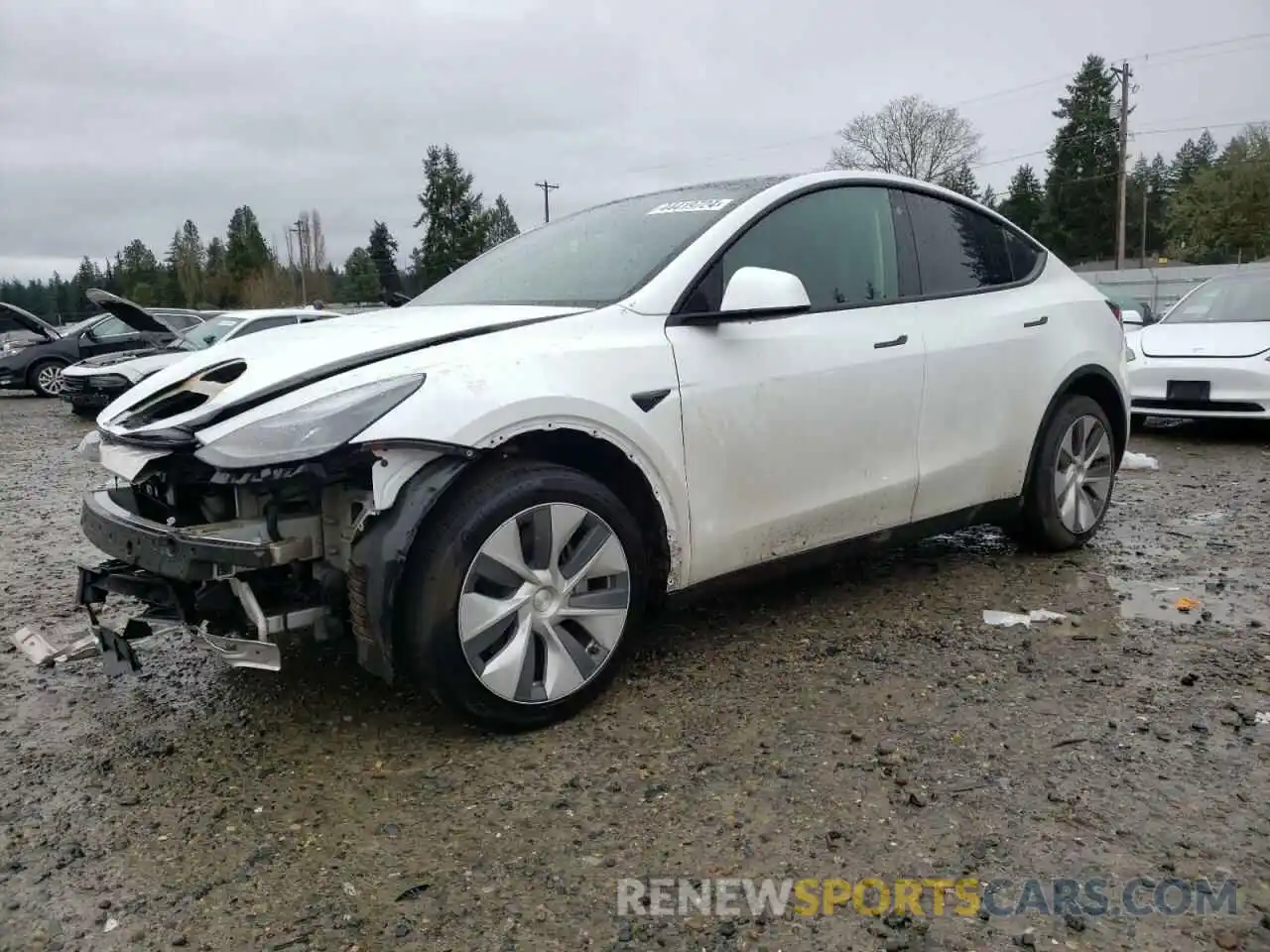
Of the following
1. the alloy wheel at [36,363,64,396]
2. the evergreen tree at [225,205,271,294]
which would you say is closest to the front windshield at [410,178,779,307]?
the alloy wheel at [36,363,64,396]

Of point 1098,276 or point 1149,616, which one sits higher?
point 1098,276

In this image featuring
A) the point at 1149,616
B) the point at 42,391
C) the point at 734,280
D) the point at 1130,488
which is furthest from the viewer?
Result: the point at 42,391

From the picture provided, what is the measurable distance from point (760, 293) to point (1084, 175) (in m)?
67.5

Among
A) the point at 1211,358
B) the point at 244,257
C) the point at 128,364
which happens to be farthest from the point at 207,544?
the point at 244,257

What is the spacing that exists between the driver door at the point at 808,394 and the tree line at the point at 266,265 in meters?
55.7

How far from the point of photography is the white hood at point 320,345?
281cm

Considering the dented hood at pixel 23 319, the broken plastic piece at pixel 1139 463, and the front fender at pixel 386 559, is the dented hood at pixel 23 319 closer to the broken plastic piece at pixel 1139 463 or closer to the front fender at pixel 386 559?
the broken plastic piece at pixel 1139 463

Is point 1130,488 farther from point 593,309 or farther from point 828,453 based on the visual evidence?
point 593,309

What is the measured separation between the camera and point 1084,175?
62188 mm

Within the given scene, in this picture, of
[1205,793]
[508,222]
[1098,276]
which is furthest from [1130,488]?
[508,222]

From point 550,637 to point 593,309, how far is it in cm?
103

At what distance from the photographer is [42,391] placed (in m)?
17.5

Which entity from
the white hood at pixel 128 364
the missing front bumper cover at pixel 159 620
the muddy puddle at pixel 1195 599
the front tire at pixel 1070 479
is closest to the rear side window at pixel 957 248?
the front tire at pixel 1070 479

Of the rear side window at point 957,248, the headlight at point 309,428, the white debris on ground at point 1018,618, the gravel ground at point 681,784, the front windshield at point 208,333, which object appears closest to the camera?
the gravel ground at point 681,784
